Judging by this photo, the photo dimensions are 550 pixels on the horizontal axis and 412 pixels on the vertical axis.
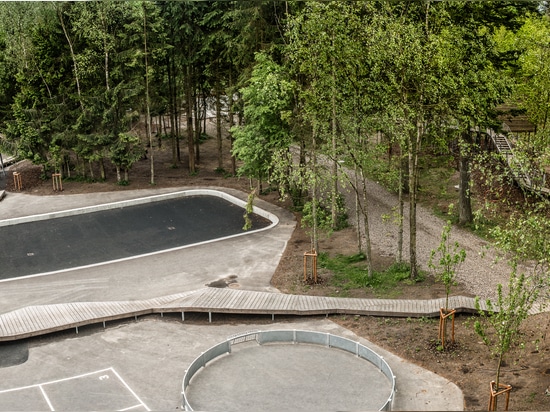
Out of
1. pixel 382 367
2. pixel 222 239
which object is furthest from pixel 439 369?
pixel 222 239

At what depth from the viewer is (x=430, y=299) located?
2095cm

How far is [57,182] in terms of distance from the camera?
35.4 metres

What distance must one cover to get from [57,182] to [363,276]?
19.7 metres

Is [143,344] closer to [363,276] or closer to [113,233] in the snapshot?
[363,276]

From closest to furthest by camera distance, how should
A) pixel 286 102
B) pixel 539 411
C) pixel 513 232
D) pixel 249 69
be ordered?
pixel 513 232, pixel 539 411, pixel 286 102, pixel 249 69

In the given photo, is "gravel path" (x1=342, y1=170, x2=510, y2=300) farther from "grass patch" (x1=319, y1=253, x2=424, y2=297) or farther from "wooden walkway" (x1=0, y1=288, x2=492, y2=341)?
"wooden walkway" (x1=0, y1=288, x2=492, y2=341)

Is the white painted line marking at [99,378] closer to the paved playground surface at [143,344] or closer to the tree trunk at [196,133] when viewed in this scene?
the paved playground surface at [143,344]

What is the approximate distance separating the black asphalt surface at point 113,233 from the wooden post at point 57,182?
4455mm

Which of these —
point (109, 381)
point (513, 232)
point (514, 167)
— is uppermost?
point (514, 167)

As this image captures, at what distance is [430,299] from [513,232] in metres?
8.36

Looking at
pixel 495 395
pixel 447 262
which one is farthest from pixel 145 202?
pixel 495 395

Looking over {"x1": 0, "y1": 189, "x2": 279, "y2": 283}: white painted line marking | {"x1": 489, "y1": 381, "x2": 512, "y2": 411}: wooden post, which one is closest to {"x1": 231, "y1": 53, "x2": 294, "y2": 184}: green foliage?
{"x1": 0, "y1": 189, "x2": 279, "y2": 283}: white painted line marking

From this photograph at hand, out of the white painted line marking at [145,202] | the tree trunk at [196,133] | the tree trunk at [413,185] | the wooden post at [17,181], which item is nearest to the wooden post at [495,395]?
the tree trunk at [413,185]

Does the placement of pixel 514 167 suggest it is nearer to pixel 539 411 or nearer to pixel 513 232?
pixel 513 232
